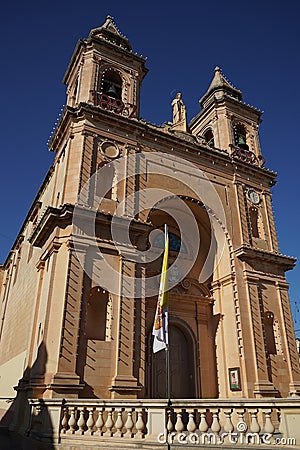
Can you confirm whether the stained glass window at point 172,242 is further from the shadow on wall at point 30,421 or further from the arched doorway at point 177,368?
the shadow on wall at point 30,421

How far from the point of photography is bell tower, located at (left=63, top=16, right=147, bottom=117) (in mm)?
16562

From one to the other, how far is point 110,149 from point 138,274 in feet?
17.6

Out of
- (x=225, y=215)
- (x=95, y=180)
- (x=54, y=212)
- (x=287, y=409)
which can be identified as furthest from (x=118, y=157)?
(x=287, y=409)

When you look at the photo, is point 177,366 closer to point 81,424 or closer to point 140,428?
point 81,424

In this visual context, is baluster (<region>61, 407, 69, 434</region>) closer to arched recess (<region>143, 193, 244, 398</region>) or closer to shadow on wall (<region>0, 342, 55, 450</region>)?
shadow on wall (<region>0, 342, 55, 450</region>)

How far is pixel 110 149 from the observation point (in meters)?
15.0

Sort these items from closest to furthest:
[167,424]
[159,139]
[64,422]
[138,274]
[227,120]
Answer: [167,424]
[64,422]
[138,274]
[159,139]
[227,120]

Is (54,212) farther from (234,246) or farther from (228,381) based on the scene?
(228,381)

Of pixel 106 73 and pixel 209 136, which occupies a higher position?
pixel 209 136

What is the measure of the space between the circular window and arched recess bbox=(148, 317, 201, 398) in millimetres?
7376

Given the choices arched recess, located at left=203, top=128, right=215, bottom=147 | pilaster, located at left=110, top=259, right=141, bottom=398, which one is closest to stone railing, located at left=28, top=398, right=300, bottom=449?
pilaster, located at left=110, top=259, right=141, bottom=398

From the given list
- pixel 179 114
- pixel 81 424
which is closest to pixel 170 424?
pixel 81 424

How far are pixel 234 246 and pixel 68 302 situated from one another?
8218 millimetres

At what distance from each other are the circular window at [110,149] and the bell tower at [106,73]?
2121mm
